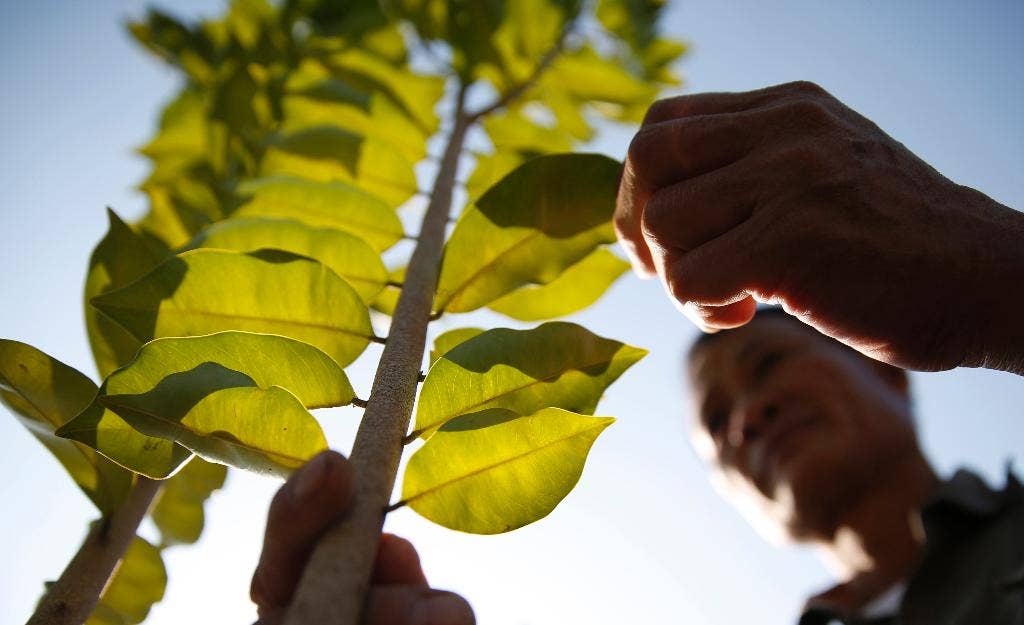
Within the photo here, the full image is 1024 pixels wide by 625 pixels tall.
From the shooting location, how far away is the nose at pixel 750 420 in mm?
2658

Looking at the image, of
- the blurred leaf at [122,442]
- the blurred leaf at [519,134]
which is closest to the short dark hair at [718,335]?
the blurred leaf at [519,134]

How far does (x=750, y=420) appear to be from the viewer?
2.70 m

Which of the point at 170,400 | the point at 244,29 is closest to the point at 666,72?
the point at 244,29

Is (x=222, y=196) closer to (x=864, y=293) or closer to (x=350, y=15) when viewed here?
(x=350, y=15)

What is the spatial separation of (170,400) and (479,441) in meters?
0.29

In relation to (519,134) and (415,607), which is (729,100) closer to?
(415,607)

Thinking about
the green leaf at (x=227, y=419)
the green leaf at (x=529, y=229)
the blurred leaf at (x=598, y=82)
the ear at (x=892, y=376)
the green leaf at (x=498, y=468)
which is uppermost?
the ear at (x=892, y=376)

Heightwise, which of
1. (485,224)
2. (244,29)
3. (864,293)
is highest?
(244,29)

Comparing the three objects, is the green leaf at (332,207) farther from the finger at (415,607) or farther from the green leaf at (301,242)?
the finger at (415,607)

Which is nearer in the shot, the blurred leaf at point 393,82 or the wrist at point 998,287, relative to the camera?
the wrist at point 998,287

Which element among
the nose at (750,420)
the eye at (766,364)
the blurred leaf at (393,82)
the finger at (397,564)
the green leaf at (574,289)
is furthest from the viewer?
the eye at (766,364)

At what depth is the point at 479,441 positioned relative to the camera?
2.24ft

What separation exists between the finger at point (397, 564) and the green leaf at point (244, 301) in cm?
33

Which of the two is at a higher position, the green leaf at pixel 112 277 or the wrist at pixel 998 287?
the green leaf at pixel 112 277
